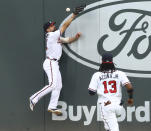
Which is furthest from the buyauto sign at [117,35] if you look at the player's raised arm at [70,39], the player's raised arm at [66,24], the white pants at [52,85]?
the white pants at [52,85]

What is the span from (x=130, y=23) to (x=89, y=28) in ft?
2.47

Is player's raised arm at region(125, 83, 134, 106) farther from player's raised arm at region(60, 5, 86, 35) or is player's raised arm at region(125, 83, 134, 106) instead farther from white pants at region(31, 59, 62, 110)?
player's raised arm at region(60, 5, 86, 35)

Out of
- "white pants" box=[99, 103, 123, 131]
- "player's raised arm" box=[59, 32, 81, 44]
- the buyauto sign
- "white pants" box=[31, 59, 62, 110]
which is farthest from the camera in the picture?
"player's raised arm" box=[59, 32, 81, 44]

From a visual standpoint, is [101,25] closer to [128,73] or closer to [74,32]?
[74,32]

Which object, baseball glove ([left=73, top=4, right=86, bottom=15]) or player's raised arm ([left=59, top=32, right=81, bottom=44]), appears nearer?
baseball glove ([left=73, top=4, right=86, bottom=15])

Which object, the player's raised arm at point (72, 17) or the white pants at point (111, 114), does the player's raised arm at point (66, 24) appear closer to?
the player's raised arm at point (72, 17)

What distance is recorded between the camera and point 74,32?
7227 mm

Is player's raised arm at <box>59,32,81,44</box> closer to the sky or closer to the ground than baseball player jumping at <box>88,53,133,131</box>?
closer to the sky

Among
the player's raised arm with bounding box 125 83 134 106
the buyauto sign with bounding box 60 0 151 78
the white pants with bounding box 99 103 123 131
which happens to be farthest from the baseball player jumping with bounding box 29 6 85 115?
the player's raised arm with bounding box 125 83 134 106

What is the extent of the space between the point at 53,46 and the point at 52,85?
72 cm

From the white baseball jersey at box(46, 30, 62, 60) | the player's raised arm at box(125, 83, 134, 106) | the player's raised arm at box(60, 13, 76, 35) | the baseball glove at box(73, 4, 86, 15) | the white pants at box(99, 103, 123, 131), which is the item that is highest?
the baseball glove at box(73, 4, 86, 15)

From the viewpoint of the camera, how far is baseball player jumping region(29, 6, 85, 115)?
6.88 metres

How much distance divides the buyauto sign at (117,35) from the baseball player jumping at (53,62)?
0.70 feet

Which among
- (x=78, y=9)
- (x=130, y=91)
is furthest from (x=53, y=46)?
(x=130, y=91)
